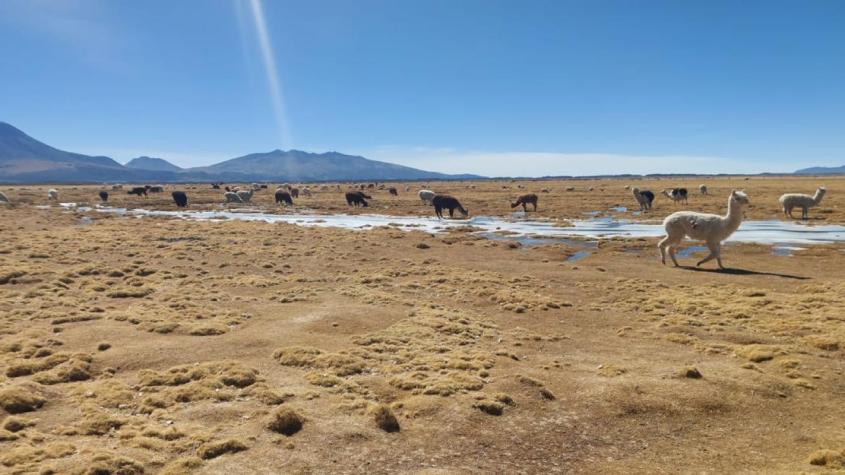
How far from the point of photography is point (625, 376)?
9664mm

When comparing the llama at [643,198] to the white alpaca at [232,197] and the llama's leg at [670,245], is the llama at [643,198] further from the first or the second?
the white alpaca at [232,197]

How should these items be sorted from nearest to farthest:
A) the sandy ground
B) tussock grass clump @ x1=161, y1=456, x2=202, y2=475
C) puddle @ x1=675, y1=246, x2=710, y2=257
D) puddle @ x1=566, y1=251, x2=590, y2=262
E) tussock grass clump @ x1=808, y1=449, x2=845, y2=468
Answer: tussock grass clump @ x1=161, y1=456, x2=202, y2=475, tussock grass clump @ x1=808, y1=449, x2=845, y2=468, the sandy ground, puddle @ x1=566, y1=251, x2=590, y2=262, puddle @ x1=675, y1=246, x2=710, y2=257

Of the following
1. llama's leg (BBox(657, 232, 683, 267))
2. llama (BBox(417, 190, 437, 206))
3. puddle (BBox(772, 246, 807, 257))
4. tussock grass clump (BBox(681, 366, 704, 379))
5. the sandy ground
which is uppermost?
llama (BBox(417, 190, 437, 206))

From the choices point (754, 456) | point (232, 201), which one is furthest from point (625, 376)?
point (232, 201)

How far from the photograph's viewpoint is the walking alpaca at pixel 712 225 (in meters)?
19.7

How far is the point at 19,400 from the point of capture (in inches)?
319

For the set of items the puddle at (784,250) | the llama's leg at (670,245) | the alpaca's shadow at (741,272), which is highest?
the llama's leg at (670,245)

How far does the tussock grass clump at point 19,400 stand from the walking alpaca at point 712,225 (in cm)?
2068

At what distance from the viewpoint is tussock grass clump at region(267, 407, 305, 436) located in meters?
7.48

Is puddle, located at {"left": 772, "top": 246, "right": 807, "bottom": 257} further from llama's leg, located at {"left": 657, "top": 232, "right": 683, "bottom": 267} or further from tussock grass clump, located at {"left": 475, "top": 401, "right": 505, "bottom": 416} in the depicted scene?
tussock grass clump, located at {"left": 475, "top": 401, "right": 505, "bottom": 416}

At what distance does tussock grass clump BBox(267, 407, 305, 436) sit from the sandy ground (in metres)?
0.04

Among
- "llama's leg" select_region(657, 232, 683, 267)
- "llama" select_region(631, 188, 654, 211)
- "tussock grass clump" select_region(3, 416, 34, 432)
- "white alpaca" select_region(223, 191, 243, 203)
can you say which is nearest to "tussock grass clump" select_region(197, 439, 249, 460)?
"tussock grass clump" select_region(3, 416, 34, 432)

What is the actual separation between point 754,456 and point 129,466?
27.4 ft

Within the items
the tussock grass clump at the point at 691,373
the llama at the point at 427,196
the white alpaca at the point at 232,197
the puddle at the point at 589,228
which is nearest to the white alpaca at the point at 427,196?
the llama at the point at 427,196
